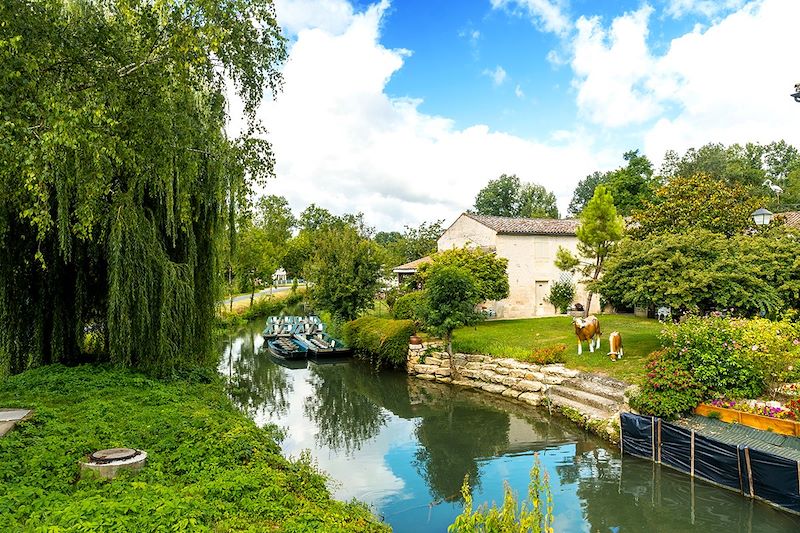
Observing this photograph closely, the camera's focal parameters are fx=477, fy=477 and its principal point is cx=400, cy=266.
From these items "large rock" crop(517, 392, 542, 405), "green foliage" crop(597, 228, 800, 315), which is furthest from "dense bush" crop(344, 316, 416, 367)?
"green foliage" crop(597, 228, 800, 315)

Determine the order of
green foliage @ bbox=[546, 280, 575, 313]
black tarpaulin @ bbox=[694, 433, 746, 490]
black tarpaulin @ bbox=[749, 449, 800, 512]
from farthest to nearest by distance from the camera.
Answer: green foliage @ bbox=[546, 280, 575, 313]
black tarpaulin @ bbox=[694, 433, 746, 490]
black tarpaulin @ bbox=[749, 449, 800, 512]

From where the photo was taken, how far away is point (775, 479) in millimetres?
8008

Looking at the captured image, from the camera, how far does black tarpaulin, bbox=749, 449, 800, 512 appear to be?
776 centimetres

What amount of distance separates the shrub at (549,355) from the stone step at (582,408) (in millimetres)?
1928

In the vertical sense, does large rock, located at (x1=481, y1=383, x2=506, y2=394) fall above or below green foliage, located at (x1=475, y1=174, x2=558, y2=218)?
below

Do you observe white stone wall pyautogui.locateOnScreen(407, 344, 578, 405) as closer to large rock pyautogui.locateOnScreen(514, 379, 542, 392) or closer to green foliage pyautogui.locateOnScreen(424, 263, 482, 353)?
large rock pyautogui.locateOnScreen(514, 379, 542, 392)

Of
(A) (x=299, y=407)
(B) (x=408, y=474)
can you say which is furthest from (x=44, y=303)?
(B) (x=408, y=474)

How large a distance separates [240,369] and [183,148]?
1522 cm

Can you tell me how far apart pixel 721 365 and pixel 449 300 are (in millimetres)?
9383

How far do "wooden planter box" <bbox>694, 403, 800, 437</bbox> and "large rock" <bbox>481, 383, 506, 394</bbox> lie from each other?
22.2 feet

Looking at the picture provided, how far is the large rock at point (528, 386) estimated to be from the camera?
15.4 metres

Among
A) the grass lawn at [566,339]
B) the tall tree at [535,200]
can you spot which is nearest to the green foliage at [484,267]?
the grass lawn at [566,339]

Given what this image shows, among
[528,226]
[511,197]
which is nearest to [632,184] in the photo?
[511,197]

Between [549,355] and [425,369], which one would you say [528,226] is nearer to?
[425,369]
